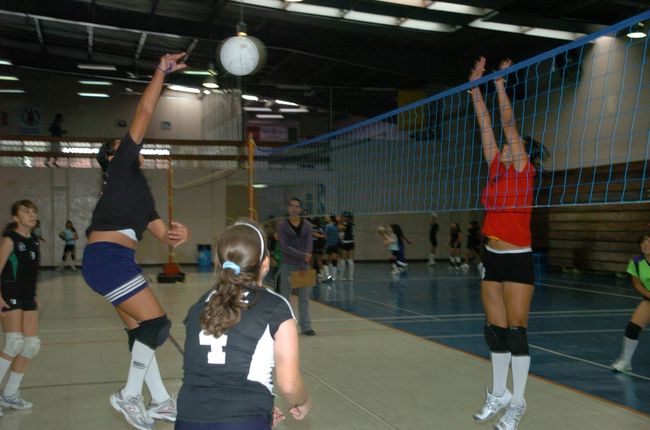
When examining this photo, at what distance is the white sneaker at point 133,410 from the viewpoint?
448cm

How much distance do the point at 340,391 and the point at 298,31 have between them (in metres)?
14.6

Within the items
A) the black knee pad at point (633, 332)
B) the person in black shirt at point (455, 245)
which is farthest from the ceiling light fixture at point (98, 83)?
the black knee pad at point (633, 332)

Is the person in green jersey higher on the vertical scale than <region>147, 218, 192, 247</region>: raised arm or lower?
lower

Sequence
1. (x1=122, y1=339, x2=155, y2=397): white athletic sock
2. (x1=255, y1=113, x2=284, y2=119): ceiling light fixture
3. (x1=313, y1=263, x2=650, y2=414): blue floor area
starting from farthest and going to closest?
(x1=255, y1=113, x2=284, y2=119): ceiling light fixture
(x1=313, y1=263, x2=650, y2=414): blue floor area
(x1=122, y1=339, x2=155, y2=397): white athletic sock

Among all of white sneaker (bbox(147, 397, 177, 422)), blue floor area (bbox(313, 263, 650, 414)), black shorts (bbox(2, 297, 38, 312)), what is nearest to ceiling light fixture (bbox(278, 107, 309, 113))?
blue floor area (bbox(313, 263, 650, 414))

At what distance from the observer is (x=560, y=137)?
63.0 feet

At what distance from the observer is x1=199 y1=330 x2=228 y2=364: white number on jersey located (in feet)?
8.11

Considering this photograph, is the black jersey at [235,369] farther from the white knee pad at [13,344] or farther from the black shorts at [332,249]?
the black shorts at [332,249]

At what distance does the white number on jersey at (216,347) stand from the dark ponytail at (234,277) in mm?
23

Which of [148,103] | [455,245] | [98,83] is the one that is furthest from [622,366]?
[98,83]

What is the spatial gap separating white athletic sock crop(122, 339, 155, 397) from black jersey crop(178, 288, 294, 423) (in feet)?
6.67

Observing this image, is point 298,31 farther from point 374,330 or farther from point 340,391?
point 340,391

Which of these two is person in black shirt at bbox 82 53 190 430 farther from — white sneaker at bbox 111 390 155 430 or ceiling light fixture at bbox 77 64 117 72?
ceiling light fixture at bbox 77 64 117 72

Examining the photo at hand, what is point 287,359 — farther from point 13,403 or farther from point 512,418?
point 13,403
